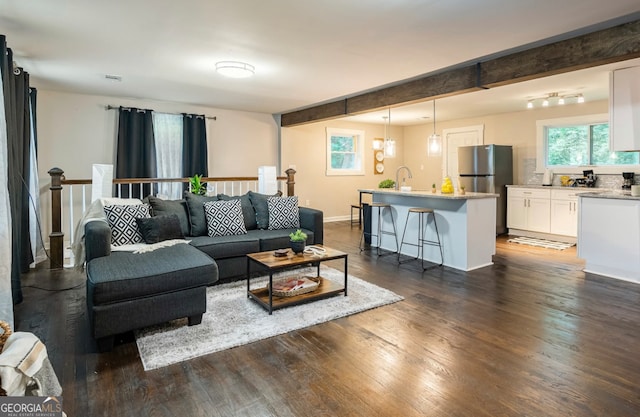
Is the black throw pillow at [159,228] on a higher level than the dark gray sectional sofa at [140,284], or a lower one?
higher

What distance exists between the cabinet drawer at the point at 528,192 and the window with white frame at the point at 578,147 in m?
0.59

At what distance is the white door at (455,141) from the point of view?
7.92 meters

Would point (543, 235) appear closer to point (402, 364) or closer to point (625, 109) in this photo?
point (625, 109)

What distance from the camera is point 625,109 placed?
13.2ft

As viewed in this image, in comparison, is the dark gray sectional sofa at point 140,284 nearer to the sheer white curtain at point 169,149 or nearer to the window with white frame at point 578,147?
the sheer white curtain at point 169,149

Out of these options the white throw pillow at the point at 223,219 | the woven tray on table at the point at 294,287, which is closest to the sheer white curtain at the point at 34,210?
the white throw pillow at the point at 223,219

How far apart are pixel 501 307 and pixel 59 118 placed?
20.9 feet

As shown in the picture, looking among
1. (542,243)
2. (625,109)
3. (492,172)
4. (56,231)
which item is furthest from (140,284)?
(492,172)

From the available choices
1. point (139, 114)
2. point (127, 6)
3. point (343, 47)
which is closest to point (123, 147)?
point (139, 114)

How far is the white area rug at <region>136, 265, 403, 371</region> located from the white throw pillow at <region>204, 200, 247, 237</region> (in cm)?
66

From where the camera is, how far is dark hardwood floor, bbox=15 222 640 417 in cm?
189

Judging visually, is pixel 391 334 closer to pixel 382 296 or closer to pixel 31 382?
pixel 382 296

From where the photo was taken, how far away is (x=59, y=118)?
550 cm

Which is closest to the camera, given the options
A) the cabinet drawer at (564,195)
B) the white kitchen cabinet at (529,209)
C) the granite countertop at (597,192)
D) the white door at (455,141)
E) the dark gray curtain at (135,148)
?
the granite countertop at (597,192)
